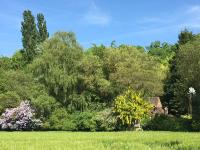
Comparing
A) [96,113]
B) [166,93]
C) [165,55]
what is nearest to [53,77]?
[96,113]

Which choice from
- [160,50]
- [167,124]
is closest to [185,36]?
[167,124]

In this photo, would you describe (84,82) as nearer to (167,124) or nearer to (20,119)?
(20,119)

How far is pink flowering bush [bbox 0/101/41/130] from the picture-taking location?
5831 cm

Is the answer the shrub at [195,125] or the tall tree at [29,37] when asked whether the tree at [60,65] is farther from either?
the tall tree at [29,37]

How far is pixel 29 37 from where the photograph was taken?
81875 mm

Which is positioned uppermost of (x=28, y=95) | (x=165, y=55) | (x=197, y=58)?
(x=165, y=55)

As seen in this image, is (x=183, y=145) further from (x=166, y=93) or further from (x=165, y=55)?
(x=165, y=55)

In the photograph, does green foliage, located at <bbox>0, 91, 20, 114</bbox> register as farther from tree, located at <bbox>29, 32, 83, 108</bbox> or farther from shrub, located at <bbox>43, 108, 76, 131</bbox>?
shrub, located at <bbox>43, 108, 76, 131</bbox>

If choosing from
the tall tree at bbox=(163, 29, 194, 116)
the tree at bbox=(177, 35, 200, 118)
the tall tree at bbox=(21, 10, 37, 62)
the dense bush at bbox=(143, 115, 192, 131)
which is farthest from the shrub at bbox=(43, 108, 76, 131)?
the tall tree at bbox=(21, 10, 37, 62)

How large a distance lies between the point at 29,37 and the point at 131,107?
34453 millimetres

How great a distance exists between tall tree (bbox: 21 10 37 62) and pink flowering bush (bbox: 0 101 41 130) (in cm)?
2314

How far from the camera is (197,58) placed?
5700cm

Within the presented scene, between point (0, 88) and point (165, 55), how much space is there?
66561 mm

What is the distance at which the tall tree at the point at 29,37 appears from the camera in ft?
268
